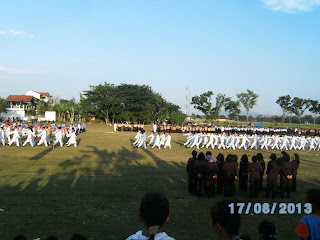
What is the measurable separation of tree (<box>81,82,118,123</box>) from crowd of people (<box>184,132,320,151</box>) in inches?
1366

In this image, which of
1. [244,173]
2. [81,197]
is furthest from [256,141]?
[81,197]

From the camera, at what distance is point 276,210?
283 inches

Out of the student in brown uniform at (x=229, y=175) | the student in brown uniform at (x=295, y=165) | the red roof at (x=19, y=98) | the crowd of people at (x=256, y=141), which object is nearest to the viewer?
the student in brown uniform at (x=229, y=175)

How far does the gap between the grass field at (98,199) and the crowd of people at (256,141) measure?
310 inches

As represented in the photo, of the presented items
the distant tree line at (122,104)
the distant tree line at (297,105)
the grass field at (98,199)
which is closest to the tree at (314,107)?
the distant tree line at (297,105)

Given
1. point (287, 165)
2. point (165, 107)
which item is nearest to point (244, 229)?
point (287, 165)

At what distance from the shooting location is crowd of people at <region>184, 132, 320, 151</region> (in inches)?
819

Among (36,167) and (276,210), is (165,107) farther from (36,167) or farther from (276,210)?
(276,210)

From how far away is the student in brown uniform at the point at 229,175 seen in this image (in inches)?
315

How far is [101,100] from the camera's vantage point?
2152 inches

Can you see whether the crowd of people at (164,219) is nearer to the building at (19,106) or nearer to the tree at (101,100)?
the tree at (101,100)

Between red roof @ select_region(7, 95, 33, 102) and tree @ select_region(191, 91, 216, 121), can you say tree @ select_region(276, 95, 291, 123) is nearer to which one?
tree @ select_region(191, 91, 216, 121)

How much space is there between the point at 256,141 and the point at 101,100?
38949mm

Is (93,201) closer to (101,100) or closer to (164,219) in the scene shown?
(164,219)
